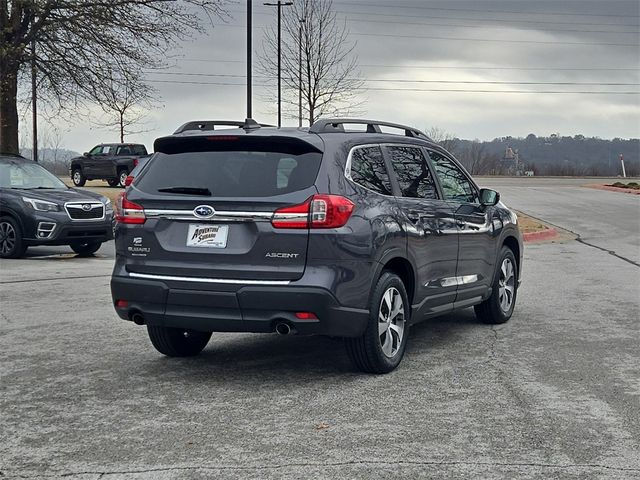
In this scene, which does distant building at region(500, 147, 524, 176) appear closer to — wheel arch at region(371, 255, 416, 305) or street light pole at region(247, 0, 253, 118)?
street light pole at region(247, 0, 253, 118)

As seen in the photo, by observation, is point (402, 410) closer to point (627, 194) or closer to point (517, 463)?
point (517, 463)

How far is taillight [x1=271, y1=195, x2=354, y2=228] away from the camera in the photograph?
20.7ft

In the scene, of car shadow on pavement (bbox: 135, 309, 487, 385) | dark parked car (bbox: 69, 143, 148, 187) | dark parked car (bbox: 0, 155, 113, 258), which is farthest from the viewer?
dark parked car (bbox: 69, 143, 148, 187)

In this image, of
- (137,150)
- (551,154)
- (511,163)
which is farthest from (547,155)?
(137,150)

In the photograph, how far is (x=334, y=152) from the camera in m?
6.67

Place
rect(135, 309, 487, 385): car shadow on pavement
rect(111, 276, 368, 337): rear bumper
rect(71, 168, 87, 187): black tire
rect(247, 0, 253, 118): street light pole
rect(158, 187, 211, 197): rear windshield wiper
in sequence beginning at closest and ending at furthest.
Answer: rect(111, 276, 368, 337): rear bumper, rect(158, 187, 211, 197): rear windshield wiper, rect(135, 309, 487, 385): car shadow on pavement, rect(247, 0, 253, 118): street light pole, rect(71, 168, 87, 187): black tire

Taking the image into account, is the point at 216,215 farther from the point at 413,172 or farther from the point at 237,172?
the point at 413,172

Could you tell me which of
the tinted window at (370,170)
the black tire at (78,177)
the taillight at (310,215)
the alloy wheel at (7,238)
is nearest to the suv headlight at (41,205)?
the alloy wheel at (7,238)

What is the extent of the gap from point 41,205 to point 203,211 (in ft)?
31.7

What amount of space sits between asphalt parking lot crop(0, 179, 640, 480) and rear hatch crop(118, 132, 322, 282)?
83 centimetres

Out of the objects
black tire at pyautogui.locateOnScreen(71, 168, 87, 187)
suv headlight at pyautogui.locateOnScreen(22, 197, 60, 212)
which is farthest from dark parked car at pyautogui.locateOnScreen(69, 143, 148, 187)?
suv headlight at pyautogui.locateOnScreen(22, 197, 60, 212)

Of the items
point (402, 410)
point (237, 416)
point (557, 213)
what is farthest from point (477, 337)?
point (557, 213)

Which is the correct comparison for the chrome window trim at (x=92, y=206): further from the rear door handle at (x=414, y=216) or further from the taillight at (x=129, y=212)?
the rear door handle at (x=414, y=216)

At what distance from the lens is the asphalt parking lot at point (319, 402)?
4.83 metres
